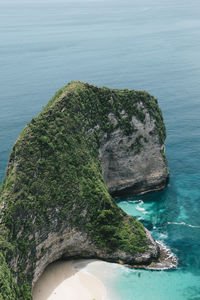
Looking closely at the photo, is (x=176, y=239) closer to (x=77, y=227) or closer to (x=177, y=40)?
(x=77, y=227)

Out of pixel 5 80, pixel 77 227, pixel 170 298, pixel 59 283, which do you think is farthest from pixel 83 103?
pixel 5 80

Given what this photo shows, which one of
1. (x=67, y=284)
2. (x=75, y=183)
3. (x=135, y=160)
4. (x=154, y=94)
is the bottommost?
(x=67, y=284)

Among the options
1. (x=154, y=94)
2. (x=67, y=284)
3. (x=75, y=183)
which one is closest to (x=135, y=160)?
(x=75, y=183)

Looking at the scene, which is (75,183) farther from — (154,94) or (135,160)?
(154,94)

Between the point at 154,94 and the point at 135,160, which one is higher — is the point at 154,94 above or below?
above

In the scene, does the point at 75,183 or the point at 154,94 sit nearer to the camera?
the point at 75,183

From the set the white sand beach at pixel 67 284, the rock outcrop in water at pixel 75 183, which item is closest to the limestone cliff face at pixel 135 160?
the rock outcrop in water at pixel 75 183

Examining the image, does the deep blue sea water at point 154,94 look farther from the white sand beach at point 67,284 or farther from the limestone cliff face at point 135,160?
the white sand beach at point 67,284
